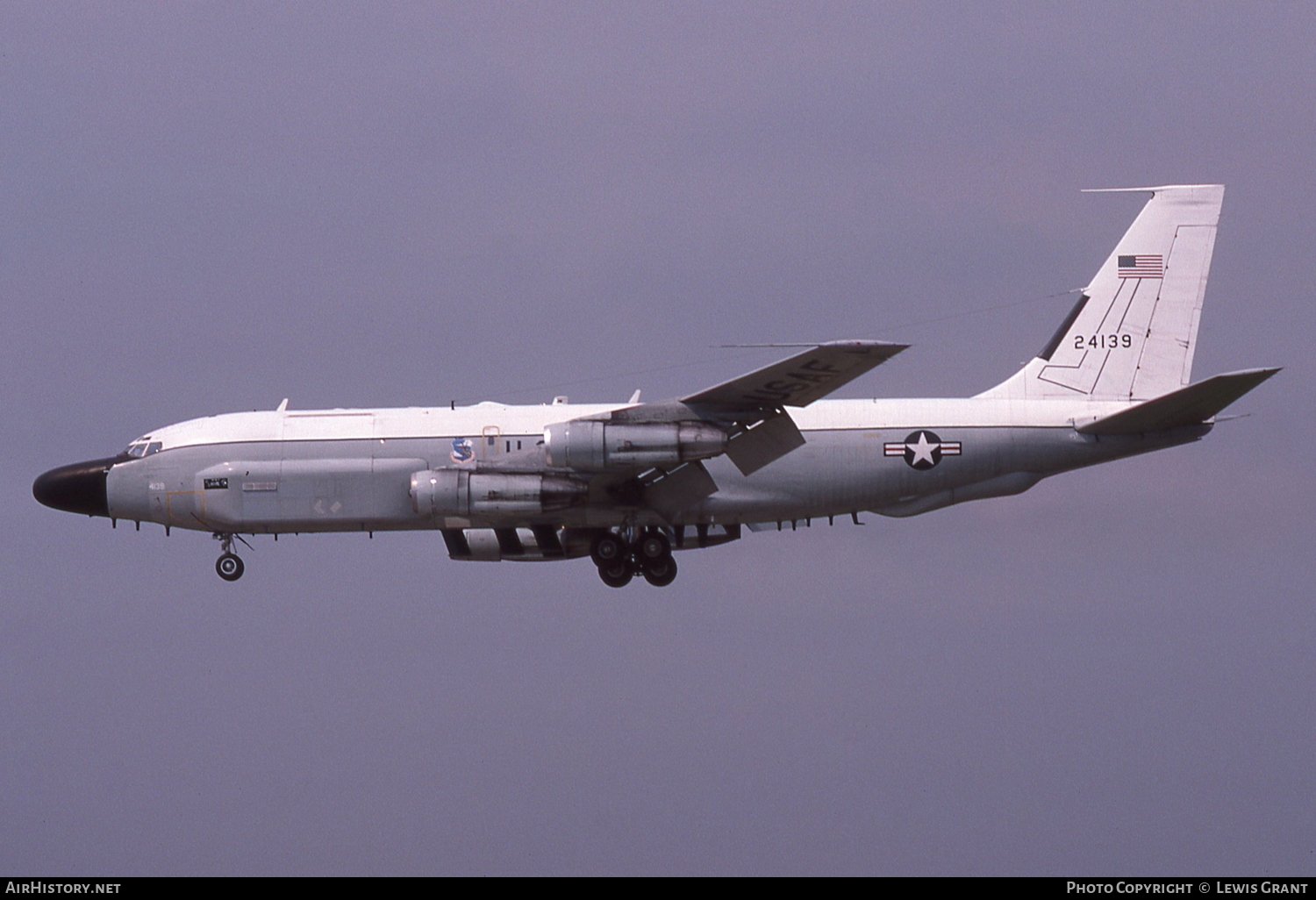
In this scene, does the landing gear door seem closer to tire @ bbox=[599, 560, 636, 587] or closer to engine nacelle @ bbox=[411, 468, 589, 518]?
engine nacelle @ bbox=[411, 468, 589, 518]

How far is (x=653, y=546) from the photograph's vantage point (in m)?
34.8

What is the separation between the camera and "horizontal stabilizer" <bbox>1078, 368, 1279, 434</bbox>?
3072cm

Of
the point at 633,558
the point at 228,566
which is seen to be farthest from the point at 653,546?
the point at 228,566

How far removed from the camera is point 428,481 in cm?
3294

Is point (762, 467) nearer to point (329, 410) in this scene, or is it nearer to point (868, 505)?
point (868, 505)

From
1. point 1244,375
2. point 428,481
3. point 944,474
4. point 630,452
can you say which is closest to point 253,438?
point 428,481

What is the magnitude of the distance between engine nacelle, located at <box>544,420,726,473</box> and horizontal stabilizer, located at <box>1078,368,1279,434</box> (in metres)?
7.74

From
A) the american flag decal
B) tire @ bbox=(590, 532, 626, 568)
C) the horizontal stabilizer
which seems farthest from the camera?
the american flag decal

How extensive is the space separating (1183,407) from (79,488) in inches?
880

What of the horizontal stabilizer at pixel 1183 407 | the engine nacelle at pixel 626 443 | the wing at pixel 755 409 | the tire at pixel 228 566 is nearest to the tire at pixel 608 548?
the wing at pixel 755 409

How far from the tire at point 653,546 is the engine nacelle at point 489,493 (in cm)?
241

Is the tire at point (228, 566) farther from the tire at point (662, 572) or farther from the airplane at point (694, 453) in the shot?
the tire at point (662, 572)

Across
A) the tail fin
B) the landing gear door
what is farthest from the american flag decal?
the landing gear door

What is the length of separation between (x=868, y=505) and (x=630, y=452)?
5.63m
